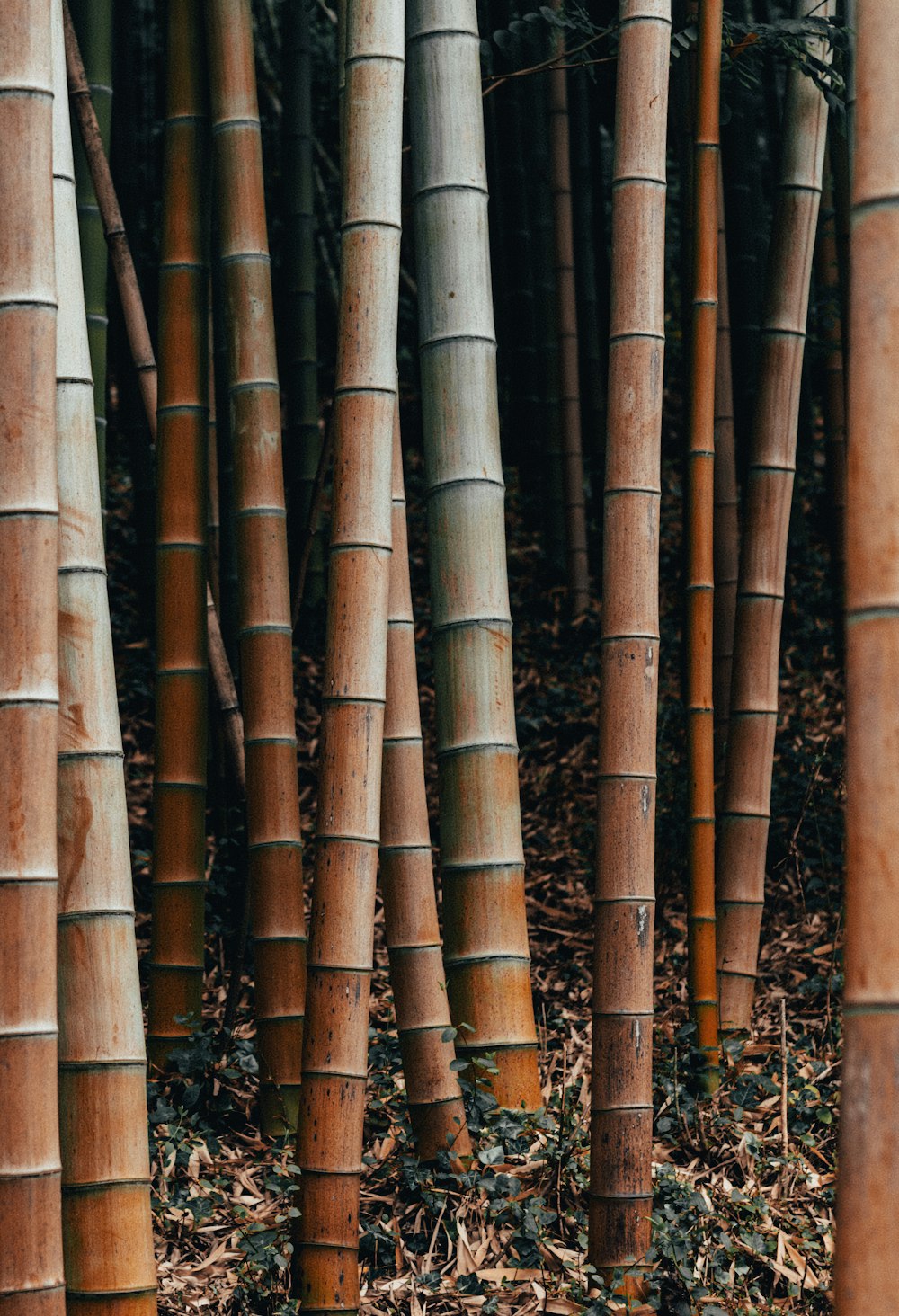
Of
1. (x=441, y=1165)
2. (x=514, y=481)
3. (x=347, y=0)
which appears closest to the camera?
(x=347, y=0)

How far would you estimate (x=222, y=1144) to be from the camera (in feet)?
8.80

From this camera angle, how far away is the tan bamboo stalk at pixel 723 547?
394cm

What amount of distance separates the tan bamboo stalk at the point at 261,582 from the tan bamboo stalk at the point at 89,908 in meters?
0.68

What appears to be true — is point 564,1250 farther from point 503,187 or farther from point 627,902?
point 503,187

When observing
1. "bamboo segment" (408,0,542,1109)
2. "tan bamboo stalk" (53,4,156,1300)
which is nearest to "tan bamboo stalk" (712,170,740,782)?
"bamboo segment" (408,0,542,1109)

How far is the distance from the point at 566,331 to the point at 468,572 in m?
2.88

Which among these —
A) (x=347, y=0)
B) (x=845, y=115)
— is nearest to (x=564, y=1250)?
(x=347, y=0)

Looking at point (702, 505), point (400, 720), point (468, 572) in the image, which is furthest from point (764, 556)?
point (400, 720)

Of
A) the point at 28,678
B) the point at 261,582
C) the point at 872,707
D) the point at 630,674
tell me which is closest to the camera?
the point at 872,707

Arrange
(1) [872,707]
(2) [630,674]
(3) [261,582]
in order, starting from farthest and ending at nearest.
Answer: (3) [261,582], (2) [630,674], (1) [872,707]

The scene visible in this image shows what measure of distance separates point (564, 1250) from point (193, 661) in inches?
50.3

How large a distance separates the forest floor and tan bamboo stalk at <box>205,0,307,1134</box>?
0.65ft

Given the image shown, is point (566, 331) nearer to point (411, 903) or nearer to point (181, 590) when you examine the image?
point (181, 590)

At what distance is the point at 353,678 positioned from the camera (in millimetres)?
2029
